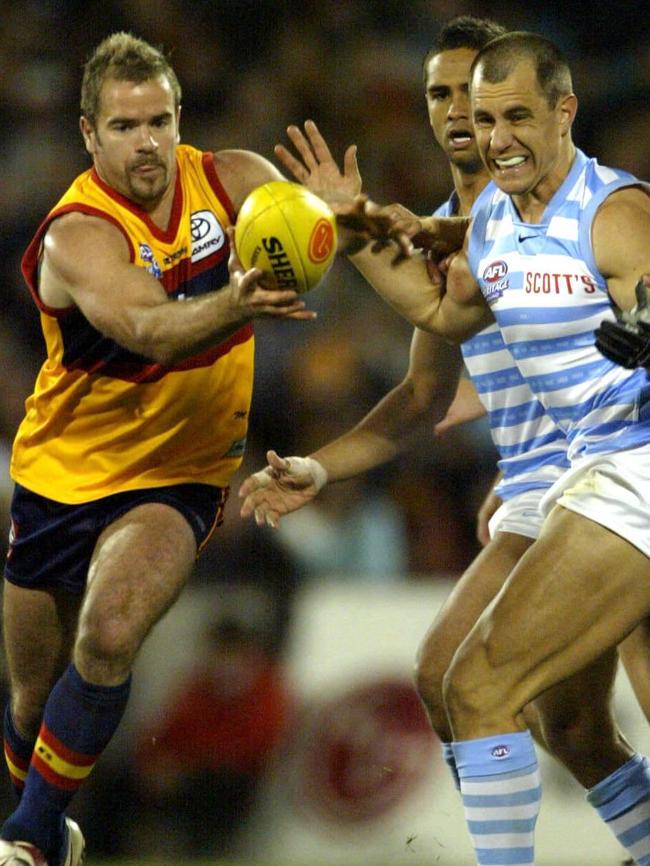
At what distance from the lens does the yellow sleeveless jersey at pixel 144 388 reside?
14.7ft

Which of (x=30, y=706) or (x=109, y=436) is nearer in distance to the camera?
(x=109, y=436)

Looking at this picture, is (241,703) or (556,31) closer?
(241,703)

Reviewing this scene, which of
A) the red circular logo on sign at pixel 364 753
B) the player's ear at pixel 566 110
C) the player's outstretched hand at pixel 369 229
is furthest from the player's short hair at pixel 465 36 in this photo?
the red circular logo on sign at pixel 364 753

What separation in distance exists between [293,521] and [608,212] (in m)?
3.30

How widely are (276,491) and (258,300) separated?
3.34ft

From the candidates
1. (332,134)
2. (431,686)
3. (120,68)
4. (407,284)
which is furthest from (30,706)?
(332,134)

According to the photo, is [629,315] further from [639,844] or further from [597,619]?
[639,844]

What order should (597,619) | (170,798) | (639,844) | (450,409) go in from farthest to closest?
(170,798) < (450,409) < (639,844) < (597,619)

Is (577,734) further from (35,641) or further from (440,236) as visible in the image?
(35,641)

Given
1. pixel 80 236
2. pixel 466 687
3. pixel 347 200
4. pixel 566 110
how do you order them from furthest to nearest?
pixel 347 200 → pixel 80 236 → pixel 566 110 → pixel 466 687

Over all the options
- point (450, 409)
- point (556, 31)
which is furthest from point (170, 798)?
point (556, 31)

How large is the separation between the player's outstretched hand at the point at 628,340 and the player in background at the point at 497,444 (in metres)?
1.01

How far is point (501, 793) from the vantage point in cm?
363

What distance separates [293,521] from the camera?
676cm
